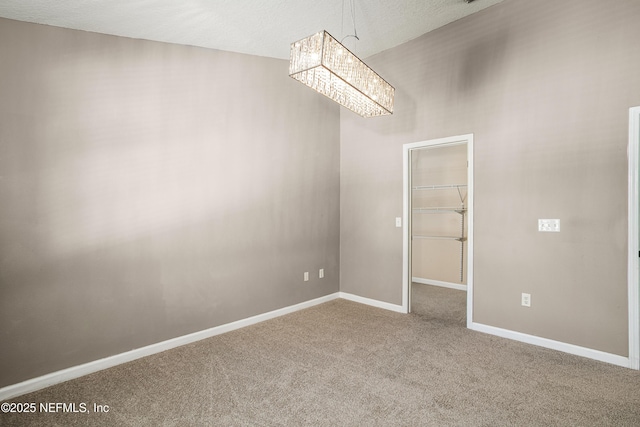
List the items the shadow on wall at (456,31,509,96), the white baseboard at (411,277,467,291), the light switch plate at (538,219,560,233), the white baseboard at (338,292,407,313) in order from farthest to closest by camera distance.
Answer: the white baseboard at (411,277,467,291) < the white baseboard at (338,292,407,313) < the shadow on wall at (456,31,509,96) < the light switch plate at (538,219,560,233)

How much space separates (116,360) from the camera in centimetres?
271

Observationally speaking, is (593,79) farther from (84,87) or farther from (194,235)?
(84,87)

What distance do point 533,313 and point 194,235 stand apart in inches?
131

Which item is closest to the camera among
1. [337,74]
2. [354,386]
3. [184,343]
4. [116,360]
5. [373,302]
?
[337,74]

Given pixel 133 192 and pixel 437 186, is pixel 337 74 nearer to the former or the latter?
pixel 133 192

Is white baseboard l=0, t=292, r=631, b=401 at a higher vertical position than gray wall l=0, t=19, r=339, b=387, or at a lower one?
lower

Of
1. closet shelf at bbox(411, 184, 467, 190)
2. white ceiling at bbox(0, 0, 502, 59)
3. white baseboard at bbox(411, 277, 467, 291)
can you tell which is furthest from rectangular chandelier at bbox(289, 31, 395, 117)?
white baseboard at bbox(411, 277, 467, 291)

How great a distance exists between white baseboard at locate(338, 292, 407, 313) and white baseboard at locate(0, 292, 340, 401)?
109 cm

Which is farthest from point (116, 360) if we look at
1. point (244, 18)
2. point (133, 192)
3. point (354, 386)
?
point (244, 18)

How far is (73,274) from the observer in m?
2.51

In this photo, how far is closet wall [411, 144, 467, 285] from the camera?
5148mm

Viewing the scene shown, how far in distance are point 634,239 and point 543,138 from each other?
3.55 ft

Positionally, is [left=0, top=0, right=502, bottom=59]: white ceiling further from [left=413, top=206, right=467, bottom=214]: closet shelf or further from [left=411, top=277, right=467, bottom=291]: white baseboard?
[left=411, top=277, right=467, bottom=291]: white baseboard

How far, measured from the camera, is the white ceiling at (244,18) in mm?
2303
